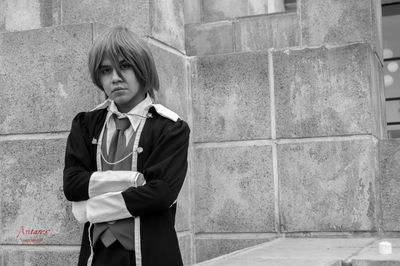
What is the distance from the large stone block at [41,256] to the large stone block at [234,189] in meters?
1.23

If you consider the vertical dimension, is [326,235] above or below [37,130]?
below

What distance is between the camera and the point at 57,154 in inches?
189

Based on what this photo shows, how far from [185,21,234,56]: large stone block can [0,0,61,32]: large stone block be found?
3573 mm

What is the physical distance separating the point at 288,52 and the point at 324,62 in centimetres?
30

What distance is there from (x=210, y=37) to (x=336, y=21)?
3703mm

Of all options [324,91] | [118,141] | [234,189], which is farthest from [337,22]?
[118,141]

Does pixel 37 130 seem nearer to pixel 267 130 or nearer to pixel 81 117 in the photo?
pixel 81 117

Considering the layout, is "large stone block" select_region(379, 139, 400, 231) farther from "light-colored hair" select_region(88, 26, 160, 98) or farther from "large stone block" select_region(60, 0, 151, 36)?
"light-colored hair" select_region(88, 26, 160, 98)

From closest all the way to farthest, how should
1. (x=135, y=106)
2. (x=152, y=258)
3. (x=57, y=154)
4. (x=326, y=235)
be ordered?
(x=152, y=258)
(x=135, y=106)
(x=57, y=154)
(x=326, y=235)

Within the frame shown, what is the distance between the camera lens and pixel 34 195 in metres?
4.82

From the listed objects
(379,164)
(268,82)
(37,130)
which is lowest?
(379,164)

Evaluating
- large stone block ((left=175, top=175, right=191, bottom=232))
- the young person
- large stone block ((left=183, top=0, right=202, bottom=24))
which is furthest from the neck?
large stone block ((left=183, top=0, right=202, bottom=24))

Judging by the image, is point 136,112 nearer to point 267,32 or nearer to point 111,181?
point 111,181

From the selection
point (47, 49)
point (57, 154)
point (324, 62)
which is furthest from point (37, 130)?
point (324, 62)
